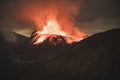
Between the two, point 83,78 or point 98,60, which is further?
point 98,60

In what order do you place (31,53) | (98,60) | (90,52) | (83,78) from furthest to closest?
(31,53)
(90,52)
(98,60)
(83,78)

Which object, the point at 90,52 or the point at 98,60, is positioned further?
the point at 90,52

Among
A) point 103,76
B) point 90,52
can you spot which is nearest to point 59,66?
point 90,52

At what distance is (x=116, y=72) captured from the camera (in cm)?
6650

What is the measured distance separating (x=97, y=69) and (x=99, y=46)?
13.8 metres

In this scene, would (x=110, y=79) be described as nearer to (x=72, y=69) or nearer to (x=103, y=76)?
(x=103, y=76)

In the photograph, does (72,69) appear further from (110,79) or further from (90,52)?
(110,79)

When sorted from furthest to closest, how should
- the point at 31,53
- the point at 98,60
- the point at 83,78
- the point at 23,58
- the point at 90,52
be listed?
1. the point at 31,53
2. the point at 23,58
3. the point at 90,52
4. the point at 98,60
5. the point at 83,78

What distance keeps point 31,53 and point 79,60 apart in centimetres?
11351

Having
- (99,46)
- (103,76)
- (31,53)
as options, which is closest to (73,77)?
(103,76)

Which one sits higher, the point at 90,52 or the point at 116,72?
the point at 90,52

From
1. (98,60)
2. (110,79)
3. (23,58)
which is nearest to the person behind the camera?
(110,79)

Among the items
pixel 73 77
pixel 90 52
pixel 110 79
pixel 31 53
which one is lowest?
pixel 110 79

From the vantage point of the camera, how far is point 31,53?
190 metres
